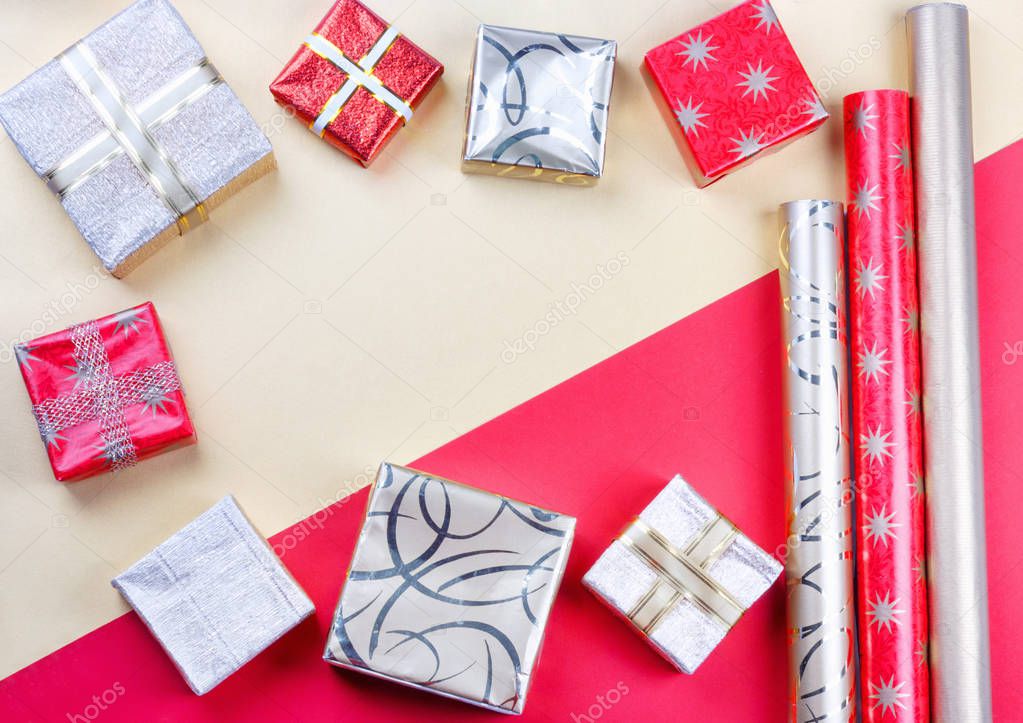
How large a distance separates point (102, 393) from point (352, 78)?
730mm

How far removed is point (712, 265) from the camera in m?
1.73

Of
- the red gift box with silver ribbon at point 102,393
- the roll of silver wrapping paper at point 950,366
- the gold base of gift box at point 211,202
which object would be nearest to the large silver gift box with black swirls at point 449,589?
the red gift box with silver ribbon at point 102,393

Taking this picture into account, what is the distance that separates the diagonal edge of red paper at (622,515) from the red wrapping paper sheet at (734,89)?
284 millimetres

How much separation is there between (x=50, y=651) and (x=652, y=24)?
5.41 feet

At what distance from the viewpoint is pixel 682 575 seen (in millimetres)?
1565

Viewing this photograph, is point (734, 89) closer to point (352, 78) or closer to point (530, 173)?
point (530, 173)

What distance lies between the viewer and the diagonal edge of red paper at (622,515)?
1.61 m

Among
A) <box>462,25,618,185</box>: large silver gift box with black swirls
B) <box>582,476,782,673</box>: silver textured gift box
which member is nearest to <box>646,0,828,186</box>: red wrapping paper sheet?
<box>462,25,618,185</box>: large silver gift box with black swirls

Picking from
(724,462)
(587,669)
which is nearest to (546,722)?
(587,669)

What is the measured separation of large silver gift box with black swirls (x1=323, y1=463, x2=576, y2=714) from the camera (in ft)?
4.87

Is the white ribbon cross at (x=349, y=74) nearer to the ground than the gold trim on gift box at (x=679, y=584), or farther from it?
farther from it

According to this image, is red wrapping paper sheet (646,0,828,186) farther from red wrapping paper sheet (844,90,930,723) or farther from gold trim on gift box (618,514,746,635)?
gold trim on gift box (618,514,746,635)

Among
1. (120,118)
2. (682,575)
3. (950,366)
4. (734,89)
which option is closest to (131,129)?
(120,118)

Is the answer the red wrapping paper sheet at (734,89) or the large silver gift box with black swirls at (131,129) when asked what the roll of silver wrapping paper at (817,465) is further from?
the large silver gift box with black swirls at (131,129)
